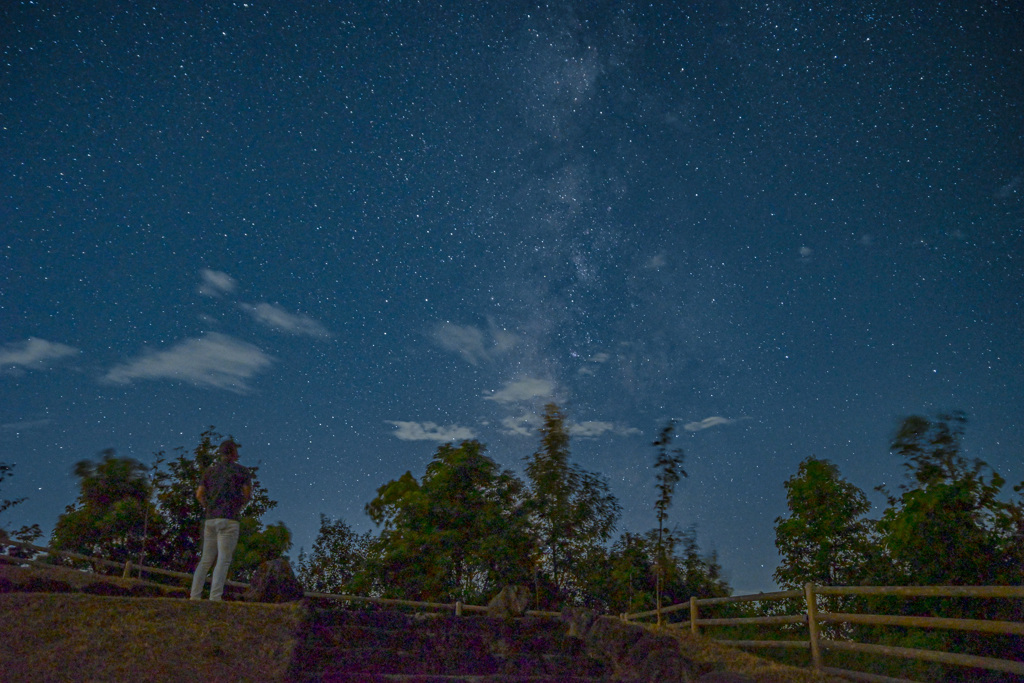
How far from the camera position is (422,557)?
2311 centimetres

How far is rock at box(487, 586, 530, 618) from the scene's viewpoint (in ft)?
46.3

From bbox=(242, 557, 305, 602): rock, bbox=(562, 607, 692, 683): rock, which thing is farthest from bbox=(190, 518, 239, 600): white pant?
bbox=(562, 607, 692, 683): rock

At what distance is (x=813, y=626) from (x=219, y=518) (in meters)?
8.01

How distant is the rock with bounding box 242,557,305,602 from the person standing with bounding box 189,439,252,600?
3.86 ft

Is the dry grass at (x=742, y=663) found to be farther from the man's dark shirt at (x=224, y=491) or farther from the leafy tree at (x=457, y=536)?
the leafy tree at (x=457, y=536)

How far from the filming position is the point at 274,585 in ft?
33.1

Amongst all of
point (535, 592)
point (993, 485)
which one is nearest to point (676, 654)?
point (993, 485)

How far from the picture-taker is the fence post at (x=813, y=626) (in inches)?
304

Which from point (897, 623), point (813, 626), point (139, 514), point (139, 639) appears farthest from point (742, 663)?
point (139, 514)

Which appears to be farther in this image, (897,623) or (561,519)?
(561,519)

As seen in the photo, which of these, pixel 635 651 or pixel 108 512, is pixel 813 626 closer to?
pixel 635 651

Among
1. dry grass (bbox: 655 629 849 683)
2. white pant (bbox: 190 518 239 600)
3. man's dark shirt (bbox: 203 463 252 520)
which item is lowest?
dry grass (bbox: 655 629 849 683)

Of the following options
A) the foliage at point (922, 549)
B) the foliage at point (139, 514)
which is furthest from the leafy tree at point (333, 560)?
the foliage at point (922, 549)

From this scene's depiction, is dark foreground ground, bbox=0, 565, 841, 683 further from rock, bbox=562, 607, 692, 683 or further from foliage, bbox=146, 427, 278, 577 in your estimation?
foliage, bbox=146, 427, 278, 577
